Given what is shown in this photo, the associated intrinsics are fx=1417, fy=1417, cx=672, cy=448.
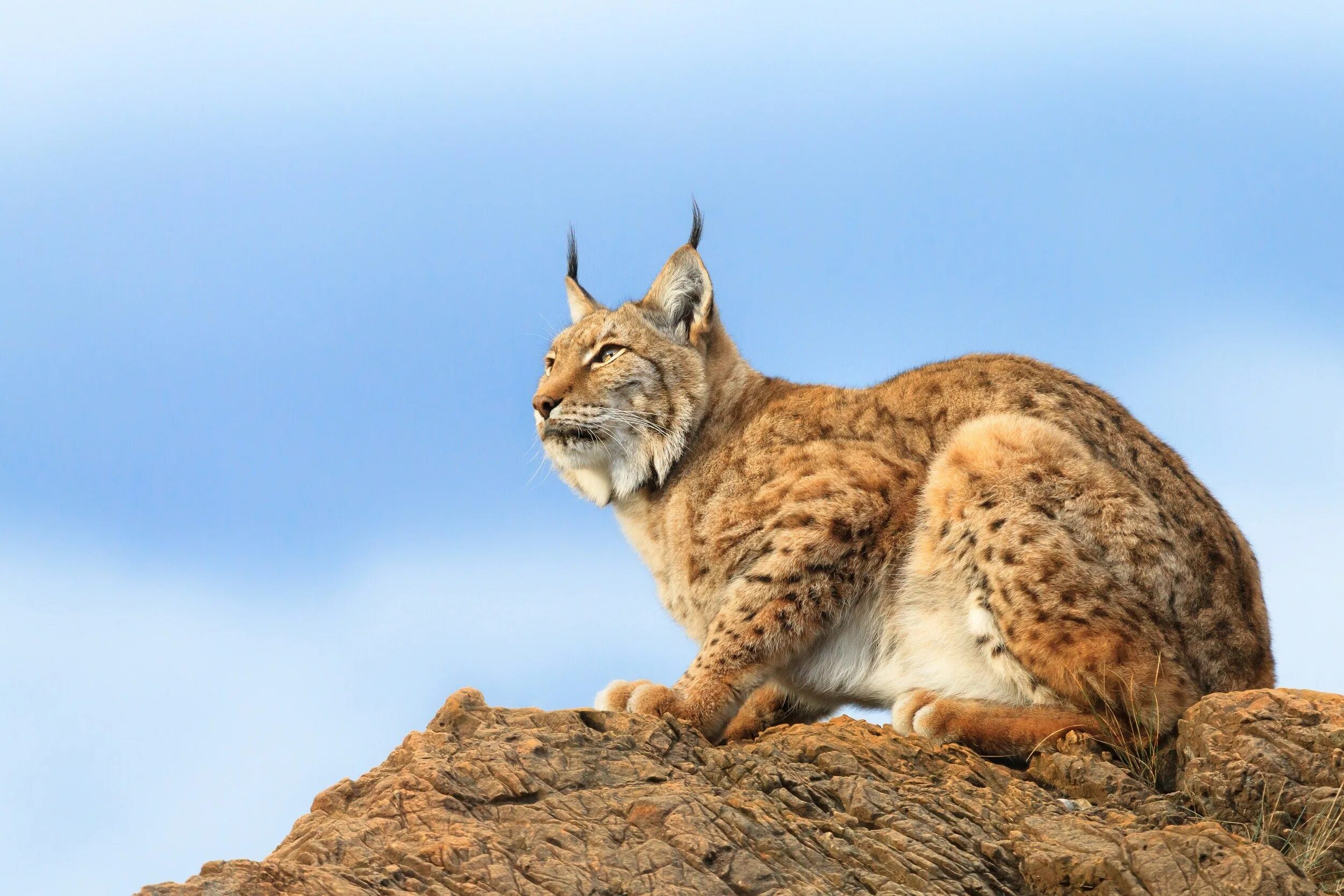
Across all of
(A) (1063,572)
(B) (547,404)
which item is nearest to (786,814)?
(A) (1063,572)

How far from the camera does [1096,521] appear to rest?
23.6ft

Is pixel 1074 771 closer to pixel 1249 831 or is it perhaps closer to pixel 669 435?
pixel 1249 831

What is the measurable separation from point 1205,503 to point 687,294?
3.38 m

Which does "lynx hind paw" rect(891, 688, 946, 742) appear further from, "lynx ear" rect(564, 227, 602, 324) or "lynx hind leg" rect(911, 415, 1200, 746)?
"lynx ear" rect(564, 227, 602, 324)

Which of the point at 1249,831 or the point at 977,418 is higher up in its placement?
the point at 977,418

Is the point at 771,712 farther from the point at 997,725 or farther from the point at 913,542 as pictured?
the point at 997,725

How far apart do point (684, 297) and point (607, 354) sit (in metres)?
0.66

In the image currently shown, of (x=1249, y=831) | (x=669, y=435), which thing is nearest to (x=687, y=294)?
(x=669, y=435)

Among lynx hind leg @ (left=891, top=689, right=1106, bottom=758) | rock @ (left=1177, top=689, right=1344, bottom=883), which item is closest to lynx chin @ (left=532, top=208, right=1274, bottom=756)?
lynx hind leg @ (left=891, top=689, right=1106, bottom=758)

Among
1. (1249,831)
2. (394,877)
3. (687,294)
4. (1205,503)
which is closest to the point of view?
(394,877)

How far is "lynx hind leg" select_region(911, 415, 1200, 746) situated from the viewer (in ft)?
22.4

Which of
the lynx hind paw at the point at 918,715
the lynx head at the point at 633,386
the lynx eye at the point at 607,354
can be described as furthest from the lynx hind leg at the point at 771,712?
the lynx eye at the point at 607,354

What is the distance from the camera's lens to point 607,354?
8852mm

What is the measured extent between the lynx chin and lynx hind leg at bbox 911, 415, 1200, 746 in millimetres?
11
